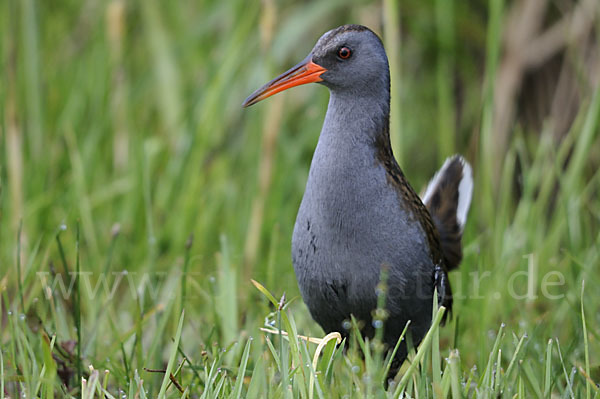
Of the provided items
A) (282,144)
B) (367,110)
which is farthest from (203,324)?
(282,144)

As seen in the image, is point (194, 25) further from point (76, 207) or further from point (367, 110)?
point (367, 110)

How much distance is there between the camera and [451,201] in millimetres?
3422

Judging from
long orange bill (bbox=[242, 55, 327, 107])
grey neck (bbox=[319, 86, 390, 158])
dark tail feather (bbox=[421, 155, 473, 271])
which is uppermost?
long orange bill (bbox=[242, 55, 327, 107])

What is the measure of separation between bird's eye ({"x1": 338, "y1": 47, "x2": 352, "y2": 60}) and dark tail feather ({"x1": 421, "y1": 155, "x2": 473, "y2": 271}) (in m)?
0.94

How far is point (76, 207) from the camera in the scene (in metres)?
3.95

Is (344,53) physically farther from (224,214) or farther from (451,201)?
(224,214)

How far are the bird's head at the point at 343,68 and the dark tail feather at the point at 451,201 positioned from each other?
0.86 meters

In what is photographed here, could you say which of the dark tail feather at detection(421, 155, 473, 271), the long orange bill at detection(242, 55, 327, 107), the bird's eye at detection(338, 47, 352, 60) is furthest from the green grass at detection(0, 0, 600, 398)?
the bird's eye at detection(338, 47, 352, 60)

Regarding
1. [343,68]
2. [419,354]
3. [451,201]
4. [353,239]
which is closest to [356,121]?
[343,68]

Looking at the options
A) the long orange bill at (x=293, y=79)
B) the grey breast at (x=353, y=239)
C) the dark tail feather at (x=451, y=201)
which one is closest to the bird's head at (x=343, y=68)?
the long orange bill at (x=293, y=79)

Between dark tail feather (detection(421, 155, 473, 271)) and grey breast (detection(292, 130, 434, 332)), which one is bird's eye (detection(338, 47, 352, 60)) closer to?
grey breast (detection(292, 130, 434, 332))

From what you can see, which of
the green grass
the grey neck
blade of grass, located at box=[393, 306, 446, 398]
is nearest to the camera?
blade of grass, located at box=[393, 306, 446, 398]

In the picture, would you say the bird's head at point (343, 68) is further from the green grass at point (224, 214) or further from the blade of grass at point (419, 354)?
the blade of grass at point (419, 354)

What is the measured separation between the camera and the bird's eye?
2.68 metres
